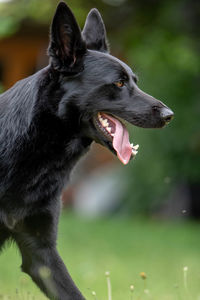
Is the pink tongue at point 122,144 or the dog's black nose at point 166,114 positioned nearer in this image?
the pink tongue at point 122,144

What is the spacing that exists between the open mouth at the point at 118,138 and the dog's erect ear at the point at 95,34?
62cm

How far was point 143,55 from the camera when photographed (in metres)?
11.7

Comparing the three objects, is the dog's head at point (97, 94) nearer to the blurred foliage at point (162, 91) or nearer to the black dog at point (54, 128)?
the black dog at point (54, 128)

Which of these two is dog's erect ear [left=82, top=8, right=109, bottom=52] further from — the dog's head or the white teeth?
the white teeth

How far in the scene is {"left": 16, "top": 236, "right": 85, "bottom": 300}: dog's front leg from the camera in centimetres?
370

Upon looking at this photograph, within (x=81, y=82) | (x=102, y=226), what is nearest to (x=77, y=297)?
(x=81, y=82)

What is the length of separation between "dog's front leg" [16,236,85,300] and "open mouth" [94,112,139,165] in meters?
0.69

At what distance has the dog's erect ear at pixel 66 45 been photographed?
378 cm

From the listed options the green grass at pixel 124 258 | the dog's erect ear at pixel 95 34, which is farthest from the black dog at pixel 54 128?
the green grass at pixel 124 258

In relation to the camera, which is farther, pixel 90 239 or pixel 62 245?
pixel 90 239

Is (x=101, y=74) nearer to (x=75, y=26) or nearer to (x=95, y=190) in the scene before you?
(x=75, y=26)

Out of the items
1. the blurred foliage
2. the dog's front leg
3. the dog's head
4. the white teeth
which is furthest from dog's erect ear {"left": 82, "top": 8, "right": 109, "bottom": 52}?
A: the blurred foliage

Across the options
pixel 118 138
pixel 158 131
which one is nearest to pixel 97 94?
pixel 118 138

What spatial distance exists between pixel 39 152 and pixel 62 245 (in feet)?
19.5
